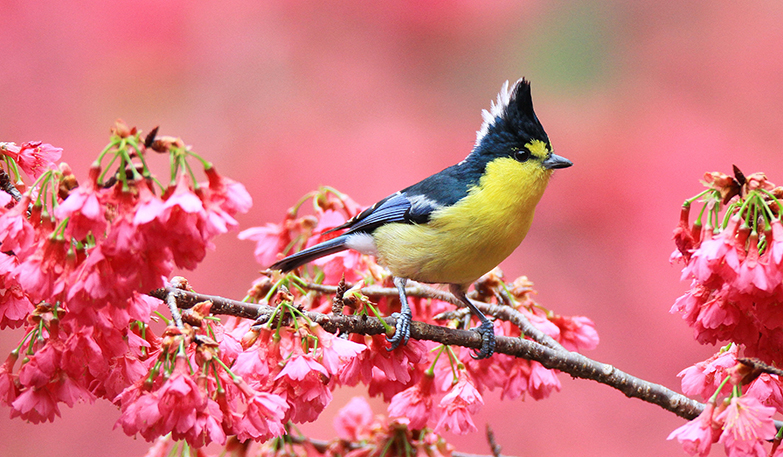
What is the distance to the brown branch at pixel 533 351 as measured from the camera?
1221 millimetres

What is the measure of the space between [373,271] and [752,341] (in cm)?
90

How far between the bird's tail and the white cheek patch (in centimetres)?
2

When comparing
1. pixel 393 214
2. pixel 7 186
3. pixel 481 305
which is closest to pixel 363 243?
pixel 393 214

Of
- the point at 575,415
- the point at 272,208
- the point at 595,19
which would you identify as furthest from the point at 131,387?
the point at 595,19

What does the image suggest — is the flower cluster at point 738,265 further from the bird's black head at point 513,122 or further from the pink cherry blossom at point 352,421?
the pink cherry blossom at point 352,421

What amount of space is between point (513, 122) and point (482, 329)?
2.04 ft

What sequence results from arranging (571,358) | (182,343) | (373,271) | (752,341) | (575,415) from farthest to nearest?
(575,415) < (373,271) < (571,358) < (752,341) < (182,343)

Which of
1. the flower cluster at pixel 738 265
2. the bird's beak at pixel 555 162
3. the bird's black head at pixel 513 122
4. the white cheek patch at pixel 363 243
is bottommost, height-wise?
the flower cluster at pixel 738 265

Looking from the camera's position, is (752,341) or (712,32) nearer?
(752,341)

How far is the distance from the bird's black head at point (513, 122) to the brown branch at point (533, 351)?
24.5 inches

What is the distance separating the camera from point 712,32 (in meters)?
3.34

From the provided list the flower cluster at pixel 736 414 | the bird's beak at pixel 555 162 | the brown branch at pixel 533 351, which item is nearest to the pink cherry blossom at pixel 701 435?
the flower cluster at pixel 736 414

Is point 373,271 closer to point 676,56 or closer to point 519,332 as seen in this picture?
point 519,332

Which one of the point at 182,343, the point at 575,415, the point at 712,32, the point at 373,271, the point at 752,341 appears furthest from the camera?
the point at 712,32
